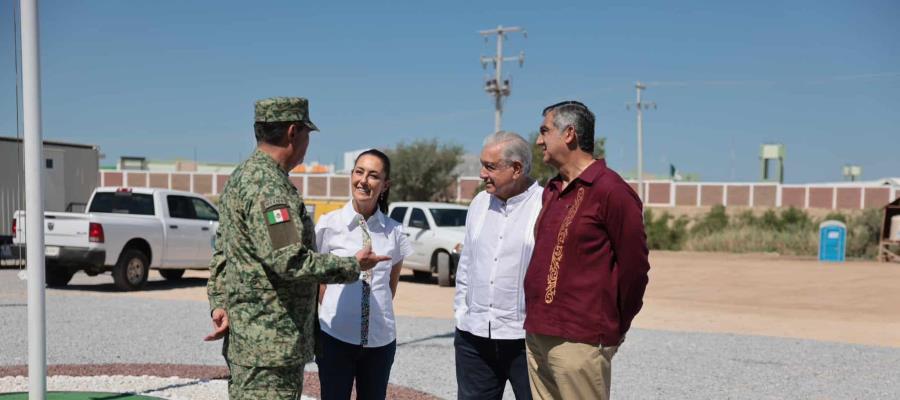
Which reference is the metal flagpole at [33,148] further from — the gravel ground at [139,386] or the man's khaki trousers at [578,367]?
the man's khaki trousers at [578,367]

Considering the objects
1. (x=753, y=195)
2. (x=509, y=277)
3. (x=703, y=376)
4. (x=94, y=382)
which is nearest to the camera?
(x=509, y=277)

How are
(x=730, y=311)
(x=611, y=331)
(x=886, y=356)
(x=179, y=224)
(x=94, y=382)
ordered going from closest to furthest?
(x=611, y=331) → (x=94, y=382) → (x=886, y=356) → (x=730, y=311) → (x=179, y=224)

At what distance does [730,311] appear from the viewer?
14.3 m

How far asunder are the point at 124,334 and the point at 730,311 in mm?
9721

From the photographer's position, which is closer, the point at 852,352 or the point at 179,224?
the point at 852,352

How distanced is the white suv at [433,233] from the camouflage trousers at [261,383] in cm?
1389

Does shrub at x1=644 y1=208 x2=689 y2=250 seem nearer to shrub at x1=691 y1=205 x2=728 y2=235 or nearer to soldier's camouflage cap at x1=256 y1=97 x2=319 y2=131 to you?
shrub at x1=691 y1=205 x2=728 y2=235

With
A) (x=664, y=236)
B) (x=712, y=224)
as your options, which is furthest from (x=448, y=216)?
(x=712, y=224)

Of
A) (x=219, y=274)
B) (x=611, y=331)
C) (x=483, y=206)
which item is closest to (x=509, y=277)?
(x=483, y=206)

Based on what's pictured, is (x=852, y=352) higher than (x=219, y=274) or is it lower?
lower

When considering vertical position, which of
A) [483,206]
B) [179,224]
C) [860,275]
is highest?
[483,206]

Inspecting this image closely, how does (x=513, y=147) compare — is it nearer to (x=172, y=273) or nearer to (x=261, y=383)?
(x=261, y=383)

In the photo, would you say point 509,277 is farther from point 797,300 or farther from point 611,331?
point 797,300

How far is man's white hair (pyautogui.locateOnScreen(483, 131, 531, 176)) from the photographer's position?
13.6 ft
